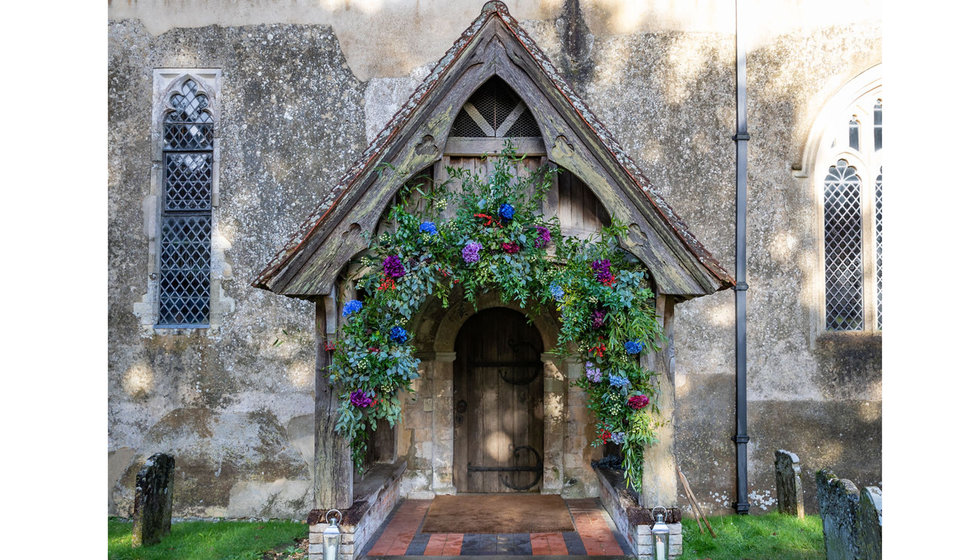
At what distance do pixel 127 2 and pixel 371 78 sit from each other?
341cm

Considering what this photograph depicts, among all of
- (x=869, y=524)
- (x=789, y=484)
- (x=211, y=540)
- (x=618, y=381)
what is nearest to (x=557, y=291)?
(x=618, y=381)

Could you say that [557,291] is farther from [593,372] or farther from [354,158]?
[354,158]

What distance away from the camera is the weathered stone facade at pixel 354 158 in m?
8.35

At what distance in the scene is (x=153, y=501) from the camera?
276 inches

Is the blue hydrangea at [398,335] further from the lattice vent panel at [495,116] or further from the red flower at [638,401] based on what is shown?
the red flower at [638,401]

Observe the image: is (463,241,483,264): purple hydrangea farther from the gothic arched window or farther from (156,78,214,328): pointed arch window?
Result: the gothic arched window

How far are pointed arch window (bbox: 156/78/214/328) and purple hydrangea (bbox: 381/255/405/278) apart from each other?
4.43 m

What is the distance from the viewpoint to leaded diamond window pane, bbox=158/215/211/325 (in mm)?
8656

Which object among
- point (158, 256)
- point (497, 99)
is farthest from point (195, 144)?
point (497, 99)

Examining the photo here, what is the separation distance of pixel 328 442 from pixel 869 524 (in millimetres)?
4305

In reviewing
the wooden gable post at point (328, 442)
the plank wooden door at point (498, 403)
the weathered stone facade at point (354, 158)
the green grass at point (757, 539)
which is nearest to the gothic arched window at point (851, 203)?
the weathered stone facade at point (354, 158)

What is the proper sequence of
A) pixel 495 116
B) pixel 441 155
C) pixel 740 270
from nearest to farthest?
pixel 441 155 < pixel 495 116 < pixel 740 270

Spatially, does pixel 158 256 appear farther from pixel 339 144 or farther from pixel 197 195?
pixel 339 144

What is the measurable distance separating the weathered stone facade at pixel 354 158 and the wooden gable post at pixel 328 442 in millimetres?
3029
